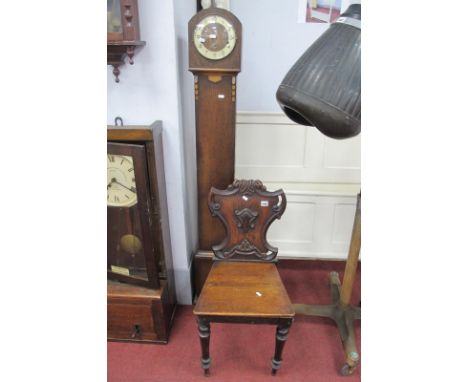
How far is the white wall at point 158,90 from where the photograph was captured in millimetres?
1292

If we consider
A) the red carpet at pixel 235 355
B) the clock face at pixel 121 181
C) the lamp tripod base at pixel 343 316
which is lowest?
the red carpet at pixel 235 355

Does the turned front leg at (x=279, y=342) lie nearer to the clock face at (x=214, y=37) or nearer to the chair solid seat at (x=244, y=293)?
the chair solid seat at (x=244, y=293)

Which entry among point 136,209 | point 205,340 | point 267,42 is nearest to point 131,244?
point 136,209

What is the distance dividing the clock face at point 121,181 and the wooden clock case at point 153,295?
75 mm

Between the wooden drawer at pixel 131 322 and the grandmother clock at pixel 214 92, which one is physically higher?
the grandmother clock at pixel 214 92

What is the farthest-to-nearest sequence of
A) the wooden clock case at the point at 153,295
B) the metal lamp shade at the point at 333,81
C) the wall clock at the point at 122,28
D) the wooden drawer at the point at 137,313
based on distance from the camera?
the wooden drawer at the point at 137,313 < the wooden clock case at the point at 153,295 < the wall clock at the point at 122,28 < the metal lamp shade at the point at 333,81

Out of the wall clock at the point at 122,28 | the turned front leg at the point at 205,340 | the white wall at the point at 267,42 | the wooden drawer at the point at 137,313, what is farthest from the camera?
the white wall at the point at 267,42

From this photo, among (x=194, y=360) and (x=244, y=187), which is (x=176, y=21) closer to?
(x=244, y=187)

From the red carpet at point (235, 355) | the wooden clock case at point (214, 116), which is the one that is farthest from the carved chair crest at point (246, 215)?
the red carpet at point (235, 355)

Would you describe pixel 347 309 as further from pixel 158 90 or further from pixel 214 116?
pixel 158 90

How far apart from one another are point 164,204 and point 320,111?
1159 mm

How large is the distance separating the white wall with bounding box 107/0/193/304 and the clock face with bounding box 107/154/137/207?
22 cm

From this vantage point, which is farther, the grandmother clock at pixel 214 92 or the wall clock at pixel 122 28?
the grandmother clock at pixel 214 92

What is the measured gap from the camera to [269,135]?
202 cm
